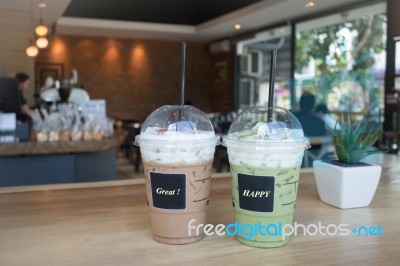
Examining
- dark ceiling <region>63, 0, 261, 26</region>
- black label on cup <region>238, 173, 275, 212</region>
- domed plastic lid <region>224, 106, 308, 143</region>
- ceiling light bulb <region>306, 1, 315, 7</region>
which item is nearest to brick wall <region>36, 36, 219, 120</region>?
dark ceiling <region>63, 0, 261, 26</region>

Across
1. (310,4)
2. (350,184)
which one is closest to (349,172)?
(350,184)

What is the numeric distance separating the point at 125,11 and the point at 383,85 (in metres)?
5.69

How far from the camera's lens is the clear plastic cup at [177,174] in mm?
818

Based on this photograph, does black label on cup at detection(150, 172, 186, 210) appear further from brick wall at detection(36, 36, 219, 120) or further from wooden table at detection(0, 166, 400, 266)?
brick wall at detection(36, 36, 219, 120)

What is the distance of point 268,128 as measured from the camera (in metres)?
0.86

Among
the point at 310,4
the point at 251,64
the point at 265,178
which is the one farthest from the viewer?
the point at 251,64

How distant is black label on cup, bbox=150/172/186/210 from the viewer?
82cm

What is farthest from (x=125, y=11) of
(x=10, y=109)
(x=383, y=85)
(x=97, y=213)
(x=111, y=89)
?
(x=97, y=213)

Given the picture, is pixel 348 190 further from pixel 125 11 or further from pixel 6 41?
pixel 125 11

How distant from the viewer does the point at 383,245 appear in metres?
0.86

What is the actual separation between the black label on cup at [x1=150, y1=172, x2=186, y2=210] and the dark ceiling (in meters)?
8.46

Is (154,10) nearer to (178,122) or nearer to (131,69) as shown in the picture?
(131,69)

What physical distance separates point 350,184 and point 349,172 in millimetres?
33

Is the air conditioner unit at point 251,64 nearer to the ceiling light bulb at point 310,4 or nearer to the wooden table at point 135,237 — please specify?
the ceiling light bulb at point 310,4
